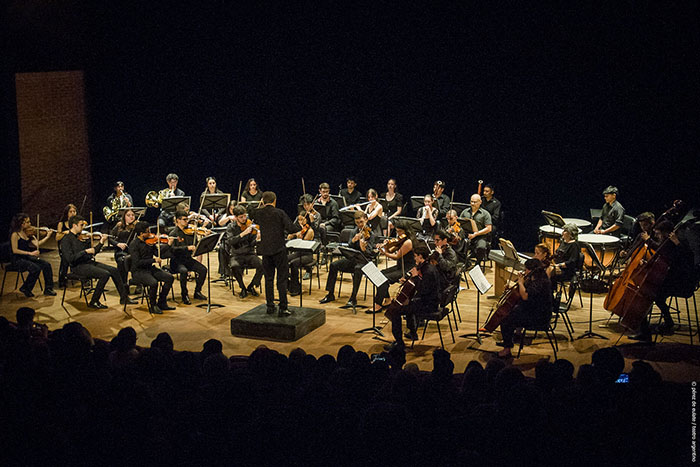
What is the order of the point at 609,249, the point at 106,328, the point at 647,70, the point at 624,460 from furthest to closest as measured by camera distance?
the point at 647,70, the point at 609,249, the point at 106,328, the point at 624,460

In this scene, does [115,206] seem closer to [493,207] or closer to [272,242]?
→ [272,242]

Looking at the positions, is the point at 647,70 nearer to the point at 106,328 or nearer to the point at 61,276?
the point at 106,328

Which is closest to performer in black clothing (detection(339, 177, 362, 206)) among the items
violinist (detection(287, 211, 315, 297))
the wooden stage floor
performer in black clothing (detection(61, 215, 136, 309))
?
violinist (detection(287, 211, 315, 297))

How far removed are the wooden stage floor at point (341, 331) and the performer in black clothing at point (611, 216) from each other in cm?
117

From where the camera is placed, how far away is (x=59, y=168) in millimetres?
14320

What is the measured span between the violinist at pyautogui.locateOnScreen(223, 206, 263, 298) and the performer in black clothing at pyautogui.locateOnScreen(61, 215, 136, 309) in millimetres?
1557

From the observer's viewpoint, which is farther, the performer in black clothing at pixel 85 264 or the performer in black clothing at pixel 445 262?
the performer in black clothing at pixel 85 264

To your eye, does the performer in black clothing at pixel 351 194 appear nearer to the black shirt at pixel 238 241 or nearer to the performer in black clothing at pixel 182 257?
the black shirt at pixel 238 241

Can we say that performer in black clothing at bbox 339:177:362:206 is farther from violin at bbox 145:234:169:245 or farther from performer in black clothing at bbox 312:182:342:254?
violin at bbox 145:234:169:245

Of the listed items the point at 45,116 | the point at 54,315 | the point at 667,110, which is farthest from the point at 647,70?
the point at 45,116

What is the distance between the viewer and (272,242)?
26.6 ft

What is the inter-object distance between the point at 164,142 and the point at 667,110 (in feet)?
32.6

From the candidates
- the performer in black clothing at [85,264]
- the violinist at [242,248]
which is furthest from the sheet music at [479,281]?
the performer in black clothing at [85,264]

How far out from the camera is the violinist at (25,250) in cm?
946
